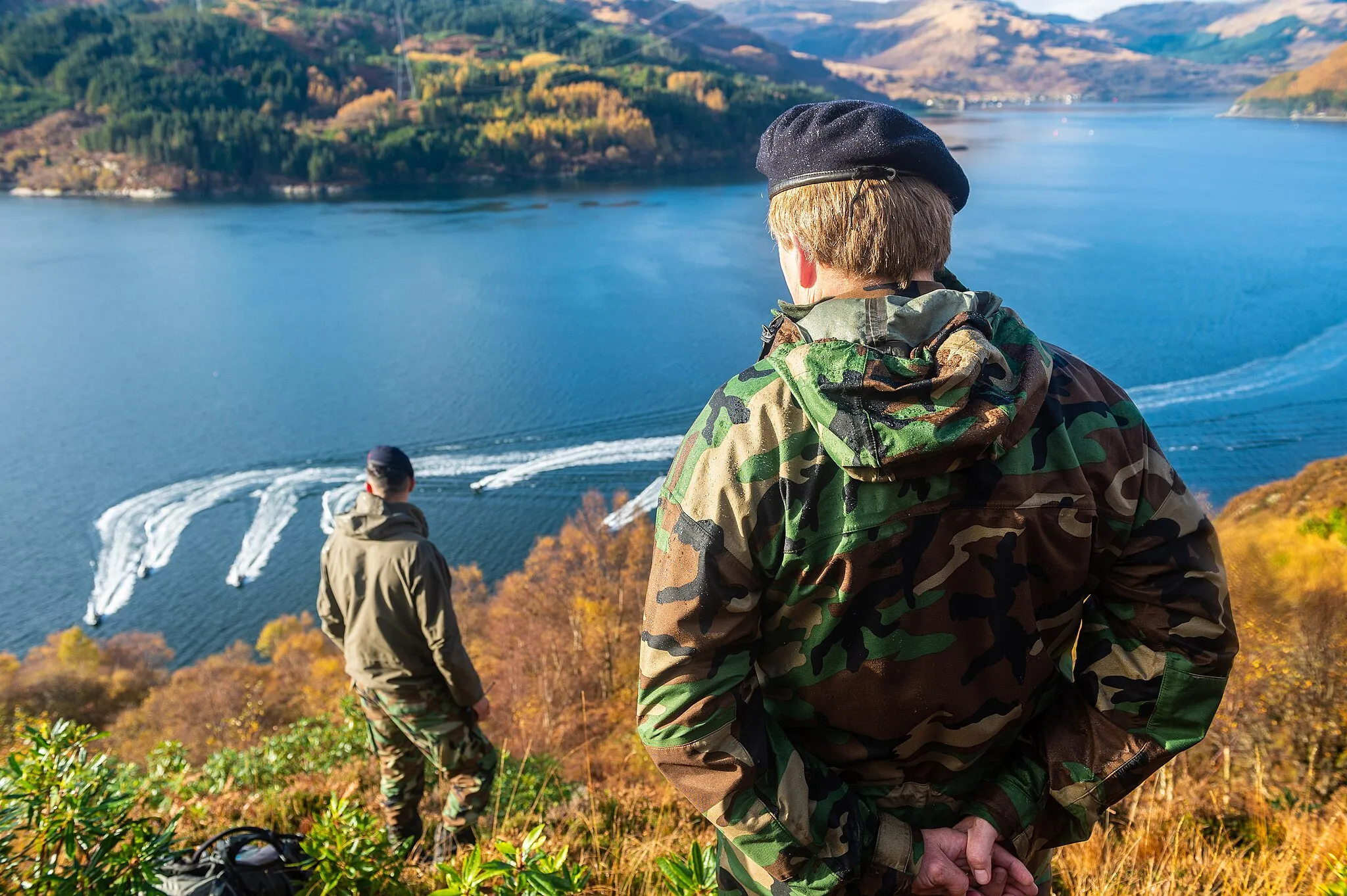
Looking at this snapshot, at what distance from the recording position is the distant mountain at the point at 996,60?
520 feet

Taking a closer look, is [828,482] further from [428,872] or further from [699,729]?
[428,872]

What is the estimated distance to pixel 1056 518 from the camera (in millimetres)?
1234

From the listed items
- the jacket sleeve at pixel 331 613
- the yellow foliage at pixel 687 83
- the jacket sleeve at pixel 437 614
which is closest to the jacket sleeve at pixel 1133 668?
the jacket sleeve at pixel 437 614

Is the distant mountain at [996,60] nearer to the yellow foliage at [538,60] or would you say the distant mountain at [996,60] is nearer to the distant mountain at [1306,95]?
the distant mountain at [1306,95]

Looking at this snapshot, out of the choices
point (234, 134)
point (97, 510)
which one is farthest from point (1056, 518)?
point (234, 134)

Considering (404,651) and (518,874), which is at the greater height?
(518,874)

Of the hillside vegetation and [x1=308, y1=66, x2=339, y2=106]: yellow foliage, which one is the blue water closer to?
the hillside vegetation

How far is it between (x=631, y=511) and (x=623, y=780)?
686 inches

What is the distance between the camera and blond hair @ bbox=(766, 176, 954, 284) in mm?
1244

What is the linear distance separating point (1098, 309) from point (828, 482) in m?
34.2

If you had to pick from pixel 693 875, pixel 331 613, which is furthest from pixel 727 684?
pixel 331 613

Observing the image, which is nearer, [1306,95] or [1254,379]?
[1254,379]

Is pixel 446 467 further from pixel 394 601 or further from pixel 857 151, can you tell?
pixel 857 151

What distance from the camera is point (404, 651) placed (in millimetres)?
3320
